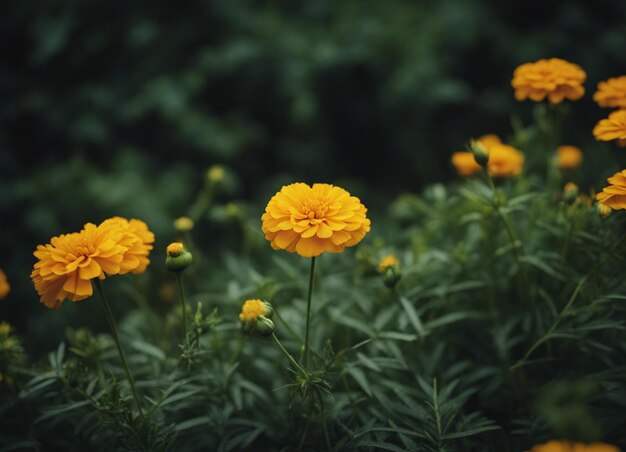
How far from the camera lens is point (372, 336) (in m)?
1.09

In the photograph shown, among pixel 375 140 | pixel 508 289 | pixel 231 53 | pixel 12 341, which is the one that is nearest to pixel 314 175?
pixel 375 140

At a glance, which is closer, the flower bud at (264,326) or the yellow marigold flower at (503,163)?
the flower bud at (264,326)

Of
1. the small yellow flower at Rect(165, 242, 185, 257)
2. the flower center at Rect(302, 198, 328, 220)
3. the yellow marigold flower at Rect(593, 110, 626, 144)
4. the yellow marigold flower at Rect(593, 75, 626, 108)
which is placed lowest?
the small yellow flower at Rect(165, 242, 185, 257)

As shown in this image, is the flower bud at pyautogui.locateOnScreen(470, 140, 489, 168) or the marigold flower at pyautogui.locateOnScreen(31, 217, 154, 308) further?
the flower bud at pyautogui.locateOnScreen(470, 140, 489, 168)

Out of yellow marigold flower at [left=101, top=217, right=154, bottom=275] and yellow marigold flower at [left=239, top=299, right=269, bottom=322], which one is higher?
yellow marigold flower at [left=101, top=217, right=154, bottom=275]

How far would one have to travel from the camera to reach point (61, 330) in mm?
1731

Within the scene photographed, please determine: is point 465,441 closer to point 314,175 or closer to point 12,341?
point 12,341

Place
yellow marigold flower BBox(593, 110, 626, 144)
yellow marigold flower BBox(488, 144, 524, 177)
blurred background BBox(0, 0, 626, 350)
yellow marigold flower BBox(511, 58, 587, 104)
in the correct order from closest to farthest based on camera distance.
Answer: yellow marigold flower BBox(593, 110, 626, 144)
yellow marigold flower BBox(511, 58, 587, 104)
yellow marigold flower BBox(488, 144, 524, 177)
blurred background BBox(0, 0, 626, 350)

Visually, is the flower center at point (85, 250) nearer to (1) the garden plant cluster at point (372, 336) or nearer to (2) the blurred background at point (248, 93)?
(1) the garden plant cluster at point (372, 336)

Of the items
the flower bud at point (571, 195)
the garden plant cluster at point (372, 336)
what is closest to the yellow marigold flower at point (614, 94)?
the garden plant cluster at point (372, 336)

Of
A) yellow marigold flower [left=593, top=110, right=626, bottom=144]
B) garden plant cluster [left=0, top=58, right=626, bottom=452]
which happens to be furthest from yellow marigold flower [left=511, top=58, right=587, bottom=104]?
yellow marigold flower [left=593, top=110, right=626, bottom=144]

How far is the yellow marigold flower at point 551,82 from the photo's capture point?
1078 millimetres

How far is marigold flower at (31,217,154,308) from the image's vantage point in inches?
33.3

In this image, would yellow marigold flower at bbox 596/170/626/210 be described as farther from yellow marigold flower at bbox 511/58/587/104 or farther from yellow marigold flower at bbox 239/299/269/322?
yellow marigold flower at bbox 239/299/269/322
